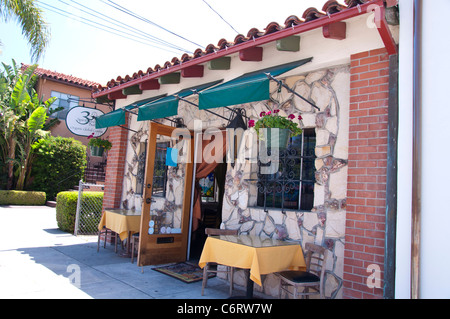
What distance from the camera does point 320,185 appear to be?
4715 mm

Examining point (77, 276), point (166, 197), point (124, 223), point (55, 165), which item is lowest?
point (77, 276)

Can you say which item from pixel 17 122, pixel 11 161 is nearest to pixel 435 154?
pixel 17 122

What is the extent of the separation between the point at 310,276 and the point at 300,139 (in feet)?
6.56

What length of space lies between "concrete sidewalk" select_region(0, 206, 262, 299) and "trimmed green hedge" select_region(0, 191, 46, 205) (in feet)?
27.9

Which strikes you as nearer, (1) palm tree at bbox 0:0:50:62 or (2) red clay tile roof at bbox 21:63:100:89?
(1) palm tree at bbox 0:0:50:62

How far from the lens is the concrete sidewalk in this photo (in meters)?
4.68

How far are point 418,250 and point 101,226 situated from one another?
6.57 meters

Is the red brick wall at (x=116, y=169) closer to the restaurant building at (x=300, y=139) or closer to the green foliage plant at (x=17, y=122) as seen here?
the restaurant building at (x=300, y=139)

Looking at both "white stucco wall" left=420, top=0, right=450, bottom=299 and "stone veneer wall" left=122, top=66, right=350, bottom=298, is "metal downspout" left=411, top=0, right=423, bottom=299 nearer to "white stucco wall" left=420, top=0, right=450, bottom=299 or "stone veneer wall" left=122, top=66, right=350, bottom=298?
"white stucco wall" left=420, top=0, right=450, bottom=299

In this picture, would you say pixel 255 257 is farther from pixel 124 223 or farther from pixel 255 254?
pixel 124 223

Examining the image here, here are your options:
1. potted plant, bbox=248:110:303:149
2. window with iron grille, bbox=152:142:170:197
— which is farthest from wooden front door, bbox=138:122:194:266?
potted plant, bbox=248:110:303:149

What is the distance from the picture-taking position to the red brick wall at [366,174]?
3.84 metres

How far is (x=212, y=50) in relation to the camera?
552cm
